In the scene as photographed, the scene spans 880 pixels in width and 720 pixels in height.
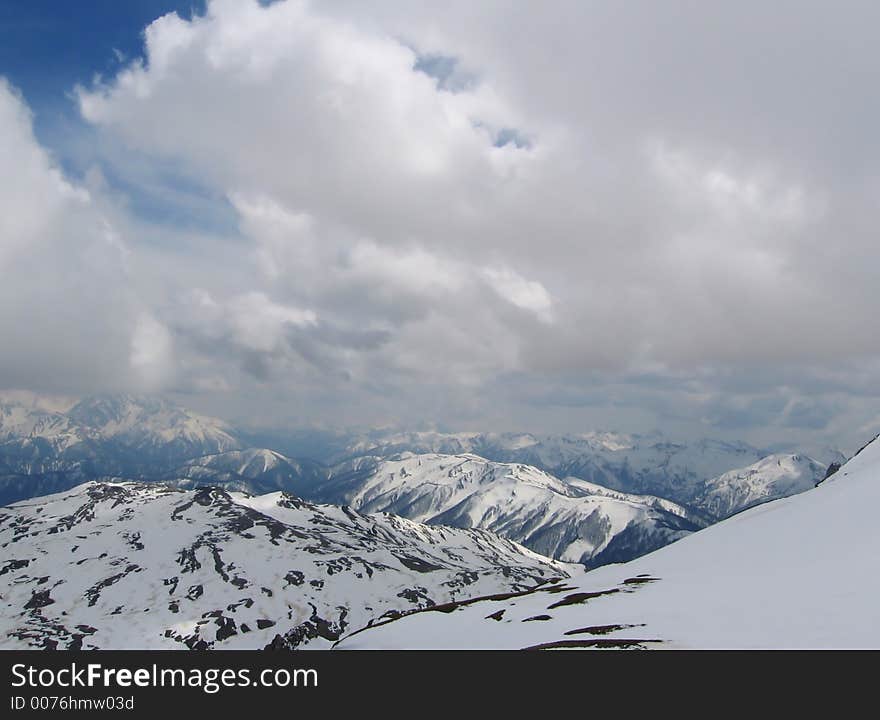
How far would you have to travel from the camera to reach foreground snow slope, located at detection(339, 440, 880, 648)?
27.8 metres

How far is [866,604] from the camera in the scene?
2870cm

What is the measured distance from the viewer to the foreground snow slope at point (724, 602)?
27844mm

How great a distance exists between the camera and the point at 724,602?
34.9 metres

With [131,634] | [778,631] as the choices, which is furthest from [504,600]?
[131,634]

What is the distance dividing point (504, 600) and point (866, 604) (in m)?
40.5
